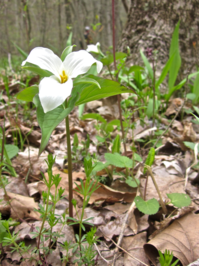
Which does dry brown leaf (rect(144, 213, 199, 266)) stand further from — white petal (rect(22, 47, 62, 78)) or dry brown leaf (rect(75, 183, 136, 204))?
white petal (rect(22, 47, 62, 78))

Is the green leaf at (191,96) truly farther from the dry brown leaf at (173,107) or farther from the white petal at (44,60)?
the white petal at (44,60)

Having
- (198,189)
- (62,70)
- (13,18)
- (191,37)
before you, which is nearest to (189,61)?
(191,37)

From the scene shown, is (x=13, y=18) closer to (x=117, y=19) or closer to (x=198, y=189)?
(x=117, y=19)

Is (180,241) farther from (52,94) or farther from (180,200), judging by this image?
(52,94)

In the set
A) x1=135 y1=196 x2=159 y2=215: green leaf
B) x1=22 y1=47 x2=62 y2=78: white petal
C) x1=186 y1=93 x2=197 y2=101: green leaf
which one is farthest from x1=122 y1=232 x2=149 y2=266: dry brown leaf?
x1=186 y1=93 x2=197 y2=101: green leaf

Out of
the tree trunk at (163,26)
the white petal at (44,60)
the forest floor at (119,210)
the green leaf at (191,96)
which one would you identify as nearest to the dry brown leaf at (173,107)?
the green leaf at (191,96)
